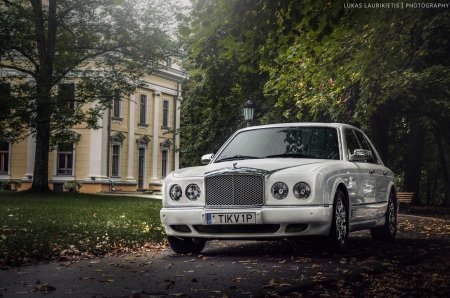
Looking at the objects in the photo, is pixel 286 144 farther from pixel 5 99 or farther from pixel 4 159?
pixel 4 159

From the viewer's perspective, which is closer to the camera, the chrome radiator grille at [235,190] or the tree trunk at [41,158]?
the chrome radiator grille at [235,190]

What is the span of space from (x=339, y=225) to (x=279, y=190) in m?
1.11

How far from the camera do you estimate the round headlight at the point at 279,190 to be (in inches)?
366

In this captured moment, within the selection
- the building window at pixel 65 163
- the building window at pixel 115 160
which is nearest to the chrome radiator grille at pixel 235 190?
the building window at pixel 65 163

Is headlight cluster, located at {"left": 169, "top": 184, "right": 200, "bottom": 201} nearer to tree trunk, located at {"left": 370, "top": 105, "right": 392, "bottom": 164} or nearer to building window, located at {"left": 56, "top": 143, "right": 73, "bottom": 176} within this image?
tree trunk, located at {"left": 370, "top": 105, "right": 392, "bottom": 164}

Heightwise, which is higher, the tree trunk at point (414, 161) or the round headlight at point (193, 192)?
the tree trunk at point (414, 161)

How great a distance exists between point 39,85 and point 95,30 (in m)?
4.26

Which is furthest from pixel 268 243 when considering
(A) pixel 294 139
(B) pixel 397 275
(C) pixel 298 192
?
(B) pixel 397 275

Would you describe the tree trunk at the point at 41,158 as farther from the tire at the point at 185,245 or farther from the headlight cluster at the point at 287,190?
the headlight cluster at the point at 287,190

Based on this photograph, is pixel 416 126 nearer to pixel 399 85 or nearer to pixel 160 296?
pixel 399 85

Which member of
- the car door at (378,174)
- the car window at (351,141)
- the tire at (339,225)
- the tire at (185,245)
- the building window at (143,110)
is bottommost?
the tire at (185,245)

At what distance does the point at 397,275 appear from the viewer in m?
7.81

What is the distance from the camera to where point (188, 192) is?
9805 mm

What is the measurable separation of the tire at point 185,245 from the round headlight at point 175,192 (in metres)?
0.61
